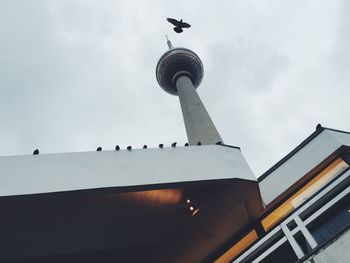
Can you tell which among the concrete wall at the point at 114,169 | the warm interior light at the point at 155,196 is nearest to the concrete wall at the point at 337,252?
the concrete wall at the point at 114,169

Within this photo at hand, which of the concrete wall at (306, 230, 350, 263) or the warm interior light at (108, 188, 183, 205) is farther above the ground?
the warm interior light at (108, 188, 183, 205)

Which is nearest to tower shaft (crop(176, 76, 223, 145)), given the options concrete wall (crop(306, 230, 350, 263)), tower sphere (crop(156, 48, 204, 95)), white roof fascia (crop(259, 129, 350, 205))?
tower sphere (crop(156, 48, 204, 95))

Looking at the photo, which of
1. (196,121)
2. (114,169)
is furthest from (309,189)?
(196,121)

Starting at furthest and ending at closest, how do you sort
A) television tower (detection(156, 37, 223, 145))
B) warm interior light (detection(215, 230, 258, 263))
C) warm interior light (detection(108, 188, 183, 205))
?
television tower (detection(156, 37, 223, 145)) < warm interior light (detection(215, 230, 258, 263)) < warm interior light (detection(108, 188, 183, 205))

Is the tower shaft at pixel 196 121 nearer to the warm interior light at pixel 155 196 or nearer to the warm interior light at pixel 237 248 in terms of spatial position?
the warm interior light at pixel 237 248

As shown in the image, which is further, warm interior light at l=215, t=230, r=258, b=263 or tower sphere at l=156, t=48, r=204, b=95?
tower sphere at l=156, t=48, r=204, b=95

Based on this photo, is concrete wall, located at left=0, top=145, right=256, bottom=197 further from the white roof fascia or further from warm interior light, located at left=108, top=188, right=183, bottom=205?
the white roof fascia

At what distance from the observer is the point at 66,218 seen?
689cm

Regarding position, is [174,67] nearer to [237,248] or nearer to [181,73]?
[181,73]

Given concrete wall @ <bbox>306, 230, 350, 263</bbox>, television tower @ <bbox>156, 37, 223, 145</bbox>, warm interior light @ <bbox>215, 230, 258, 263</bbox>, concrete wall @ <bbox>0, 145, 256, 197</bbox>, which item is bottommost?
concrete wall @ <bbox>306, 230, 350, 263</bbox>

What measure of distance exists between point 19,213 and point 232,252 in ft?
17.0

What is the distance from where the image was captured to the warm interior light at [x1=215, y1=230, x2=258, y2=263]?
8.23 meters

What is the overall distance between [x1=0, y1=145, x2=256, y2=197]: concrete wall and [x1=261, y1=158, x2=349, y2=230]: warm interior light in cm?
151

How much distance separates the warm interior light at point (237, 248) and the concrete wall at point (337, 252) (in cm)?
474
